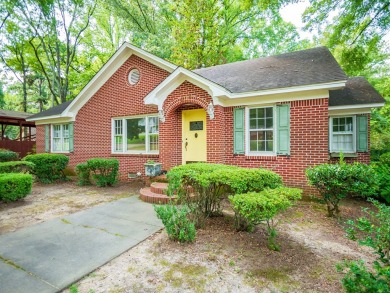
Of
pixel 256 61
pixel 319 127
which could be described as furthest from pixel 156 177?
pixel 256 61

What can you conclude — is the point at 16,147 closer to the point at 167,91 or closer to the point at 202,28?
A: the point at 167,91

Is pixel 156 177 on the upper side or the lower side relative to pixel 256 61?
lower

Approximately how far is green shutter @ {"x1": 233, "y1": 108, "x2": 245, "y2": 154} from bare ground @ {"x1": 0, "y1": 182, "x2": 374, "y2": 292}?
293cm

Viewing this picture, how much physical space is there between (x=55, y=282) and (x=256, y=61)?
10448 millimetres

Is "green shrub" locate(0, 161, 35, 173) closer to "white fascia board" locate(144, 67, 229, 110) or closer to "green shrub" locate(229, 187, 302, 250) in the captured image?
"white fascia board" locate(144, 67, 229, 110)

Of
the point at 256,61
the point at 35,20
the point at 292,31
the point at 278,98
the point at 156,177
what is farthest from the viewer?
the point at 292,31

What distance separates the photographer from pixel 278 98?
22.8ft

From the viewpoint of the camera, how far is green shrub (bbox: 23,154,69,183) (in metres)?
A: 9.30

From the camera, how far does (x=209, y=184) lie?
13.0ft

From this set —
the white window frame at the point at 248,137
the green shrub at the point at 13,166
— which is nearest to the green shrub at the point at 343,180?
the white window frame at the point at 248,137

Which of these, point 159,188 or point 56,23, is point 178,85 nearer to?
point 159,188

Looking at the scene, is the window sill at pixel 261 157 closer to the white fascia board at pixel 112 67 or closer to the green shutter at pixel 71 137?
the white fascia board at pixel 112 67

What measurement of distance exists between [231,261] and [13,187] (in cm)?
665

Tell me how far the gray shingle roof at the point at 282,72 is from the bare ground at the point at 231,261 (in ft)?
13.0
